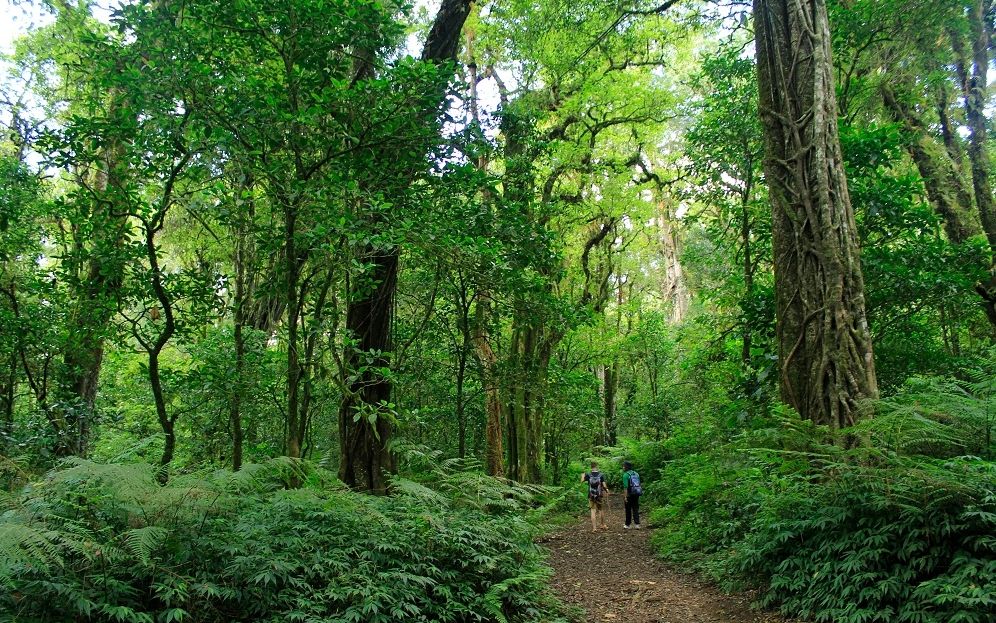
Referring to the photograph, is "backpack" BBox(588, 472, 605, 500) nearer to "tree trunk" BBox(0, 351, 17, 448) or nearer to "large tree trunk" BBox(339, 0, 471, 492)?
"large tree trunk" BBox(339, 0, 471, 492)

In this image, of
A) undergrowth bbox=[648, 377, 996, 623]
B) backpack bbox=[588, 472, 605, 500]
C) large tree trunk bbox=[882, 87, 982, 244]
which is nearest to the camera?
undergrowth bbox=[648, 377, 996, 623]

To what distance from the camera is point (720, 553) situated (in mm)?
7508

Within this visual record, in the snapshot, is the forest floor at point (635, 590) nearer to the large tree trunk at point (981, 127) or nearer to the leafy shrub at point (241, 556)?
the leafy shrub at point (241, 556)

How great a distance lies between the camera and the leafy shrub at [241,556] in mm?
3402

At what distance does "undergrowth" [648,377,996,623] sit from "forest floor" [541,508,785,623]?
0.32m

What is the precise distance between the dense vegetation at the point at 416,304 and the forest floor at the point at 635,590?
39 cm

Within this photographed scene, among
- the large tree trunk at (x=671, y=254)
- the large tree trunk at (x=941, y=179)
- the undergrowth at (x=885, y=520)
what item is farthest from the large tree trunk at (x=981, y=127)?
the large tree trunk at (x=671, y=254)

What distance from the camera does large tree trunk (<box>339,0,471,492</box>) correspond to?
7430 mm

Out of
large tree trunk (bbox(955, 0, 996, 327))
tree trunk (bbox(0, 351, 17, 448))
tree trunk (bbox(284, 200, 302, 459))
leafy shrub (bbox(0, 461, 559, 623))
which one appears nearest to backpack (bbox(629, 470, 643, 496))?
large tree trunk (bbox(955, 0, 996, 327))

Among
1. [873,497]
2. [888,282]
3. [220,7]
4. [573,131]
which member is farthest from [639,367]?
[220,7]

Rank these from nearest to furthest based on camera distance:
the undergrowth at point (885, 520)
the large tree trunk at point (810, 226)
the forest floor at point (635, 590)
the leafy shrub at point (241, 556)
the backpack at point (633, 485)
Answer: the leafy shrub at point (241, 556)
the undergrowth at point (885, 520)
the forest floor at point (635, 590)
the large tree trunk at point (810, 226)
the backpack at point (633, 485)

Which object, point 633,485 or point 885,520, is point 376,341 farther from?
point 633,485

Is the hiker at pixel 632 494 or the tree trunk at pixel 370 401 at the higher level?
the tree trunk at pixel 370 401

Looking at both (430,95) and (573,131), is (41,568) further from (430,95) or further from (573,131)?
(573,131)
